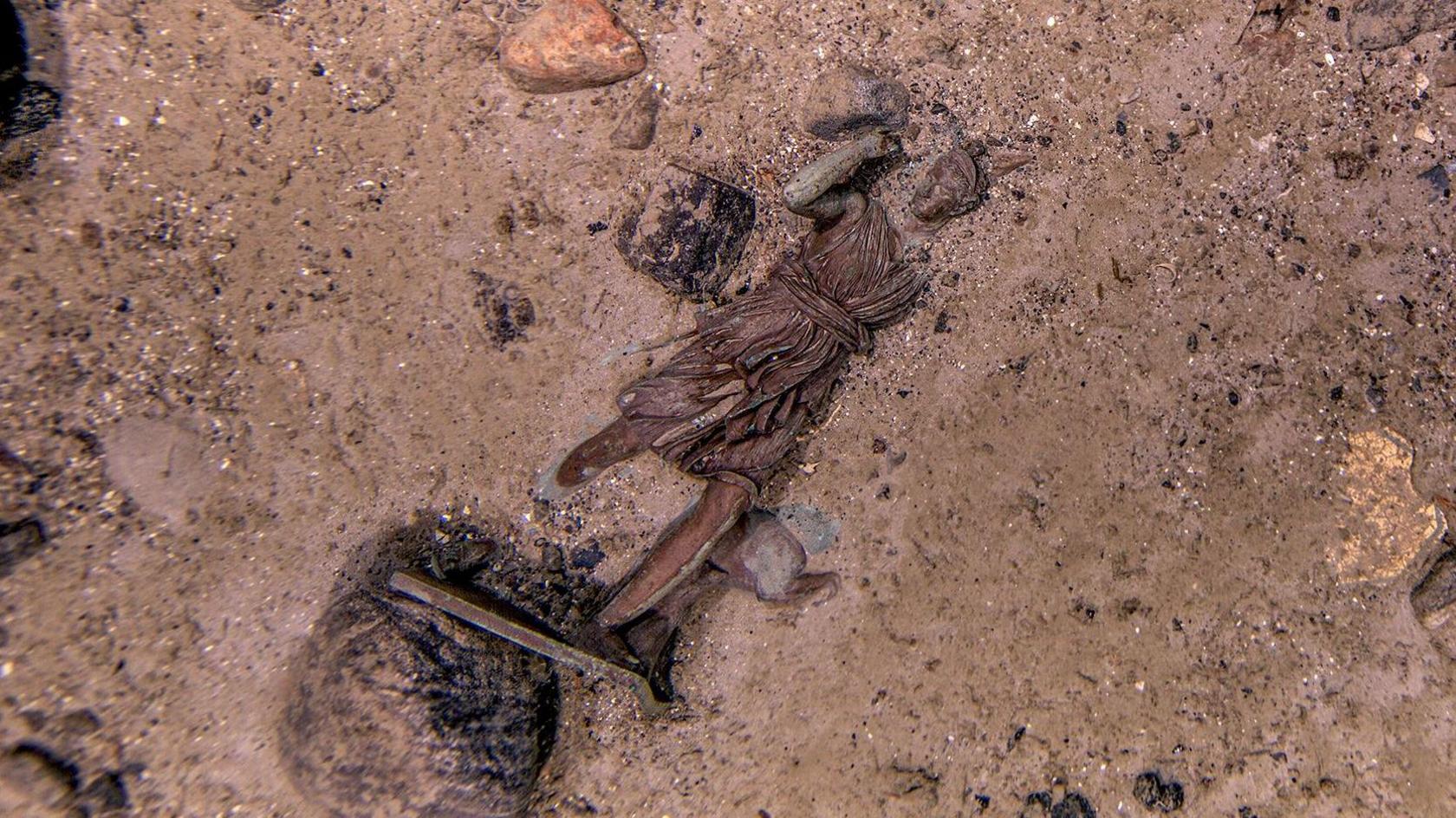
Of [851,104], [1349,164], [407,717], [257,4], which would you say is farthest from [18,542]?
[1349,164]

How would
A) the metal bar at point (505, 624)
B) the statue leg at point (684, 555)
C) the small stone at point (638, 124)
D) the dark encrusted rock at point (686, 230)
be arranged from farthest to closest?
1. the small stone at point (638, 124)
2. the dark encrusted rock at point (686, 230)
3. the statue leg at point (684, 555)
4. the metal bar at point (505, 624)

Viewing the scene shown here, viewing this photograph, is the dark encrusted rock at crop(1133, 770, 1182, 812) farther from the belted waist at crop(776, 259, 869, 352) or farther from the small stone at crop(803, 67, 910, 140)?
the small stone at crop(803, 67, 910, 140)

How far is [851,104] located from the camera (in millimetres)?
3658

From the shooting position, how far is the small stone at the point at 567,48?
3.64 meters

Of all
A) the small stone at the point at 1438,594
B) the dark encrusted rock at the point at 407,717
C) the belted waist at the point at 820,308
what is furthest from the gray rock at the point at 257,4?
the small stone at the point at 1438,594

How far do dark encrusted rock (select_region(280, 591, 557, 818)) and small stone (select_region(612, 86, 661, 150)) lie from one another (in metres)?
2.33

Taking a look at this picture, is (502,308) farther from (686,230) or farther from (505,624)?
(505,624)

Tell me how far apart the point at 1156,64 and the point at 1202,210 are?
0.74 meters

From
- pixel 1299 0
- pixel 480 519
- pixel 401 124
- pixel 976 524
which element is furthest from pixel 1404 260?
pixel 401 124

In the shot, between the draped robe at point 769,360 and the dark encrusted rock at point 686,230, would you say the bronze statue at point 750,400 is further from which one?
the dark encrusted rock at point 686,230

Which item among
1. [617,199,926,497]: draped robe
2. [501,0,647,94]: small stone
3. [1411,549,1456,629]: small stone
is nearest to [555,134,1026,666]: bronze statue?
[617,199,926,497]: draped robe

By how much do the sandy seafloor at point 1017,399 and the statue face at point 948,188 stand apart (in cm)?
12

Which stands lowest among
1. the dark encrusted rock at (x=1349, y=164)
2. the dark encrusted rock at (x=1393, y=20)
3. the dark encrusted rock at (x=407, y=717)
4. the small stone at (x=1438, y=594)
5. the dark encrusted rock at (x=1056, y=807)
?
the dark encrusted rock at (x=1056, y=807)

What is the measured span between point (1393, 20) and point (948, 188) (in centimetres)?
231
